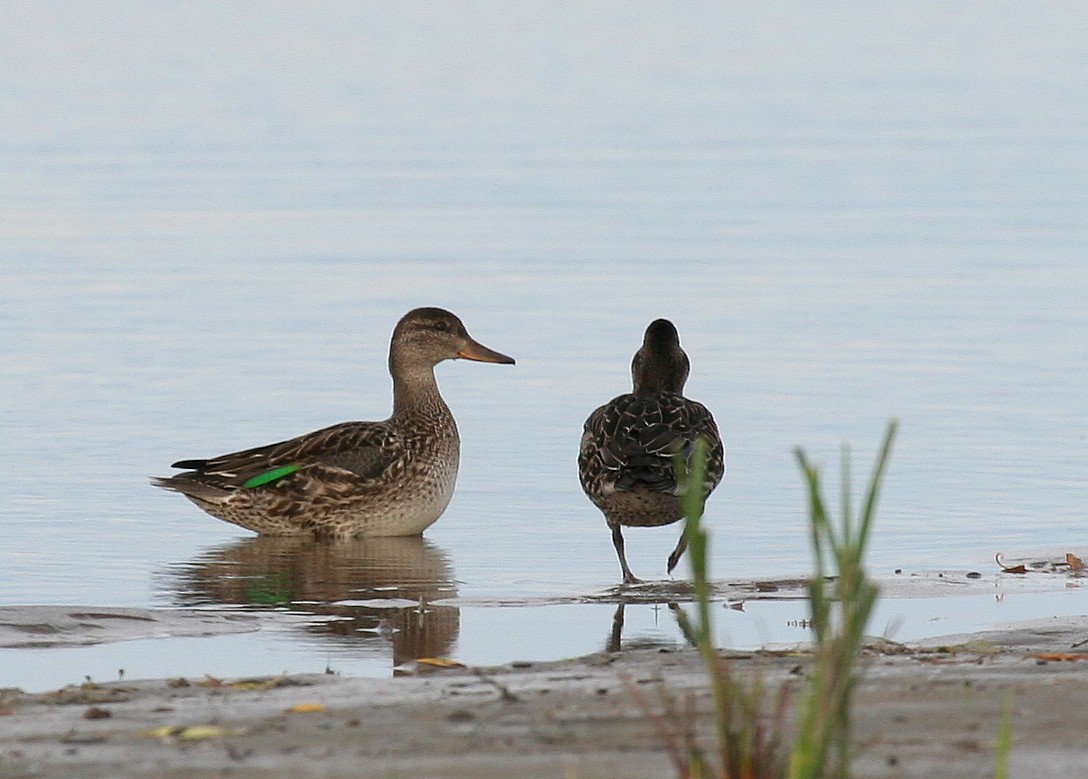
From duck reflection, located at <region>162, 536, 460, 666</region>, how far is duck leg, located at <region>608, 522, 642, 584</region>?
2.61ft

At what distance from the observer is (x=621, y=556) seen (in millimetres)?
10352

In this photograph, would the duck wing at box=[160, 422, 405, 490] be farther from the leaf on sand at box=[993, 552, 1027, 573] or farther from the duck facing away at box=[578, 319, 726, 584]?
the leaf on sand at box=[993, 552, 1027, 573]

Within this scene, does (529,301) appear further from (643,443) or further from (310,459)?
(643,443)

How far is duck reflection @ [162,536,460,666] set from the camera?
28.9 ft

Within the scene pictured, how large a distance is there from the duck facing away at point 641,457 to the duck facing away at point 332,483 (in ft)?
4.05

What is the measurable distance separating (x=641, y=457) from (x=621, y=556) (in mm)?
486

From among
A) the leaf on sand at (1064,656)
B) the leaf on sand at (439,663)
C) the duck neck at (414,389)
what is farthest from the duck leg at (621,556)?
the leaf on sand at (1064,656)

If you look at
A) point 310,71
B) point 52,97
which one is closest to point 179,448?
point 52,97

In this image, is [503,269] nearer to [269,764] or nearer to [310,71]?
[269,764]

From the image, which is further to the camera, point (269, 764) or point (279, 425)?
point (279, 425)

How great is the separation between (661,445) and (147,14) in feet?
144

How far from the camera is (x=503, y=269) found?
63.4 ft

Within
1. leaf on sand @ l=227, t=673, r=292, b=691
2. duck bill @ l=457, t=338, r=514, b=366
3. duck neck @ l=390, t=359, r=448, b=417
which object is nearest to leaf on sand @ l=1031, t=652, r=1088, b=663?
leaf on sand @ l=227, t=673, r=292, b=691

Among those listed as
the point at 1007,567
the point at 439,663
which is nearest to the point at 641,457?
the point at 1007,567
